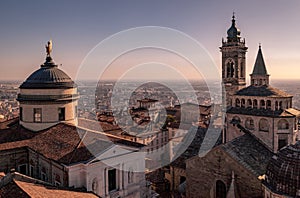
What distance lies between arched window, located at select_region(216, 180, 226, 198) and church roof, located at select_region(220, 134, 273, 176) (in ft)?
6.65

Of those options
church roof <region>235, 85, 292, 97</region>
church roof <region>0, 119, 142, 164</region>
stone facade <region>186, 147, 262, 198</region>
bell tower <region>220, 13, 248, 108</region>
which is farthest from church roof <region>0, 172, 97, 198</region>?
bell tower <region>220, 13, 248, 108</region>

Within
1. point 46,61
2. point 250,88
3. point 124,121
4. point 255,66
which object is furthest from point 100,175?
point 124,121

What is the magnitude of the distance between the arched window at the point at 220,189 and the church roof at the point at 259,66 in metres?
12.7

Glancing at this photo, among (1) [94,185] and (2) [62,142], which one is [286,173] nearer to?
(1) [94,185]

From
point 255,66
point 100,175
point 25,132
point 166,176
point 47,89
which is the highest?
point 255,66

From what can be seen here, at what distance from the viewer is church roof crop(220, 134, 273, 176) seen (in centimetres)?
1805

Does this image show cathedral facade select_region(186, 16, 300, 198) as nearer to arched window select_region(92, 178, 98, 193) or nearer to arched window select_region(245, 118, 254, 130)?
arched window select_region(245, 118, 254, 130)

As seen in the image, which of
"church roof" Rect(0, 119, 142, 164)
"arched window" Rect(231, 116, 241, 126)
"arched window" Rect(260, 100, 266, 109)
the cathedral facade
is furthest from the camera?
"arched window" Rect(231, 116, 241, 126)

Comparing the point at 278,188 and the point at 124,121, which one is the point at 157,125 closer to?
the point at 124,121

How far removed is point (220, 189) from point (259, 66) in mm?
13703

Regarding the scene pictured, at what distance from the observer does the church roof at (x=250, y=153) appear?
18.0m

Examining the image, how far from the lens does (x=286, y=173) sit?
13.4 metres

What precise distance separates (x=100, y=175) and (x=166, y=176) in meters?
11.6

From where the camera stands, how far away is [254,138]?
22.6 metres
